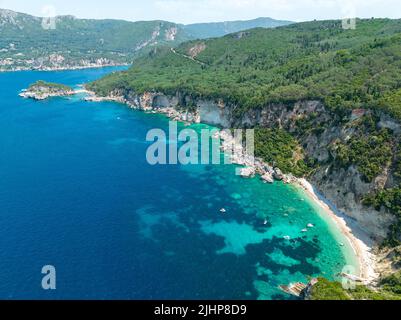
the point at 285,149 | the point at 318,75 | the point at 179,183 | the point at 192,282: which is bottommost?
the point at 192,282

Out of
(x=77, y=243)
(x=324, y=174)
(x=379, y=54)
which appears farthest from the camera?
(x=379, y=54)

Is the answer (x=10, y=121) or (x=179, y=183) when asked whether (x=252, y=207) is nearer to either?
(x=179, y=183)

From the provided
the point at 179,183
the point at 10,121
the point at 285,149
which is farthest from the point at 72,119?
the point at 285,149

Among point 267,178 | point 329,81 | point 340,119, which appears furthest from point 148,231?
point 329,81

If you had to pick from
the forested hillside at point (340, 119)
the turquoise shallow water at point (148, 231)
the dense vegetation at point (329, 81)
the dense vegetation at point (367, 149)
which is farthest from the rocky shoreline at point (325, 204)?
the dense vegetation at point (329, 81)

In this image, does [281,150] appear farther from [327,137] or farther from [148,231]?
[148,231]

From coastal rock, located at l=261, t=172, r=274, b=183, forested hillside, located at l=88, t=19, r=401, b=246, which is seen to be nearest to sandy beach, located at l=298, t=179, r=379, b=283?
forested hillside, located at l=88, t=19, r=401, b=246

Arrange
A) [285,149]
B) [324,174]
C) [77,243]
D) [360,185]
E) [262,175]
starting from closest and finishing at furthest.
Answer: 1. [77,243]
2. [360,185]
3. [324,174]
4. [262,175]
5. [285,149]
